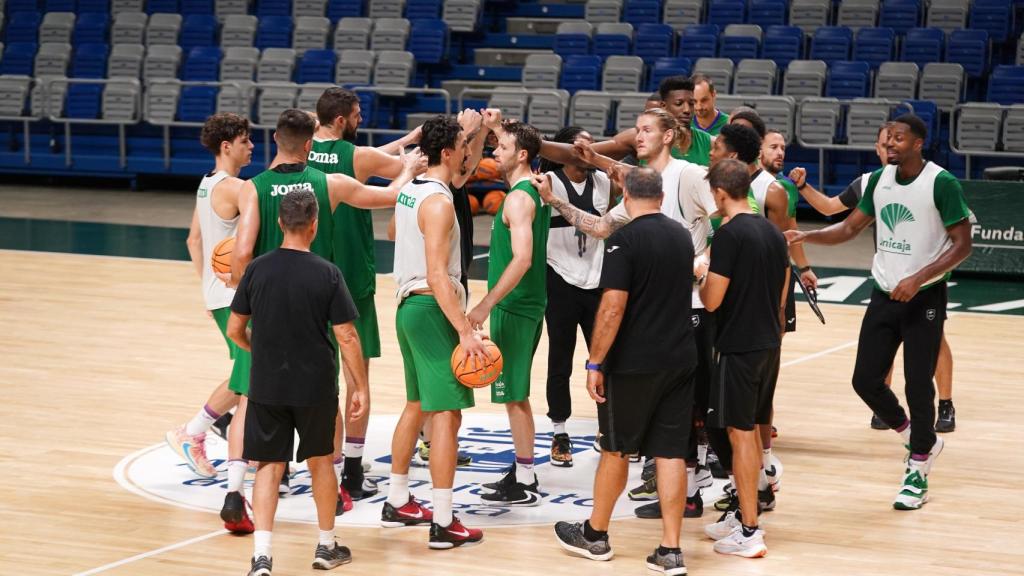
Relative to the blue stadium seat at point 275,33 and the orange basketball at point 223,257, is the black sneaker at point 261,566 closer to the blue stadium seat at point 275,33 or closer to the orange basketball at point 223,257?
the orange basketball at point 223,257

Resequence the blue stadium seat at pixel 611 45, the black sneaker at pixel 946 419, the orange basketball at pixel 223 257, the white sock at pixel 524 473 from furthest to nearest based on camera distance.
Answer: the blue stadium seat at pixel 611 45, the black sneaker at pixel 946 419, the white sock at pixel 524 473, the orange basketball at pixel 223 257

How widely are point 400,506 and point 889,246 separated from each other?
287 cm

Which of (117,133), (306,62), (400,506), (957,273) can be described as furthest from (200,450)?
(117,133)

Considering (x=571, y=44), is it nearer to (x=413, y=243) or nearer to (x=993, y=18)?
(x=993, y=18)

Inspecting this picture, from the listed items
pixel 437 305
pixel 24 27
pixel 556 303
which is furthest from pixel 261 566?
pixel 24 27

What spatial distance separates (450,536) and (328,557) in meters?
0.60

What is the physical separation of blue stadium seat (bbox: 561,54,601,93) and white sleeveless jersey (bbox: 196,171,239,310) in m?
12.6

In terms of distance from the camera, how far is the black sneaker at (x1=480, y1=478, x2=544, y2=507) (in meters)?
6.95

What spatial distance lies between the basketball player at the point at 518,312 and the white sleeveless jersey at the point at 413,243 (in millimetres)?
443

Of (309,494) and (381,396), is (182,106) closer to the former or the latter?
(381,396)

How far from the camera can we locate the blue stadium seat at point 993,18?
18.3 metres

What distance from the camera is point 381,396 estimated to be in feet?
30.9

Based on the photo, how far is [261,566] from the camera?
18.3ft

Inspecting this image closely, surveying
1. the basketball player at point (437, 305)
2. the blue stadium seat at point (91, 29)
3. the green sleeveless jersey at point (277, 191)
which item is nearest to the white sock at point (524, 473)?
the basketball player at point (437, 305)
